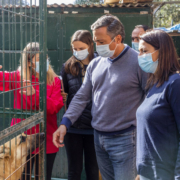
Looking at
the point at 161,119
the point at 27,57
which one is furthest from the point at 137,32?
the point at 161,119

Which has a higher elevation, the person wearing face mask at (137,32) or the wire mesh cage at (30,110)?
the person wearing face mask at (137,32)

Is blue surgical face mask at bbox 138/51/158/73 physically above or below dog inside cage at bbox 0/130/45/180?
above

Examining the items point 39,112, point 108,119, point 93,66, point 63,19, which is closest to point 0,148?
point 39,112

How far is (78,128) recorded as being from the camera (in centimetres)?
296

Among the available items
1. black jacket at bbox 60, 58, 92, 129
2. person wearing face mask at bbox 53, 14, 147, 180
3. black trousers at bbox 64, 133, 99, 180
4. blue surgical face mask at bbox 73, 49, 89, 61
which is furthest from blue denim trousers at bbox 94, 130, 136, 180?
blue surgical face mask at bbox 73, 49, 89, 61

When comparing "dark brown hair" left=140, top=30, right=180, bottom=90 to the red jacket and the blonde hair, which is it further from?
the red jacket

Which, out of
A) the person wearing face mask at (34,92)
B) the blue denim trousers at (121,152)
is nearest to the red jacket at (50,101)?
the person wearing face mask at (34,92)

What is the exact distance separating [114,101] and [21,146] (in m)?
0.89

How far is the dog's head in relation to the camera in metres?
2.20

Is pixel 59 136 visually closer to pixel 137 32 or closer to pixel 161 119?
pixel 161 119

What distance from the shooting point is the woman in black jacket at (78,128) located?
3.01m

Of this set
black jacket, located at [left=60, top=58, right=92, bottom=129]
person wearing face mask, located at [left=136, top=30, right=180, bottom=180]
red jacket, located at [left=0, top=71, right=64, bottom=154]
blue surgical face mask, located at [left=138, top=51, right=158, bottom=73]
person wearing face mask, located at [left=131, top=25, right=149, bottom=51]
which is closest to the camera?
person wearing face mask, located at [left=136, top=30, right=180, bottom=180]

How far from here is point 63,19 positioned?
4.41 metres

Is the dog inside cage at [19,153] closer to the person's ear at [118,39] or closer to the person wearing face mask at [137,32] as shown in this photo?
the person's ear at [118,39]
